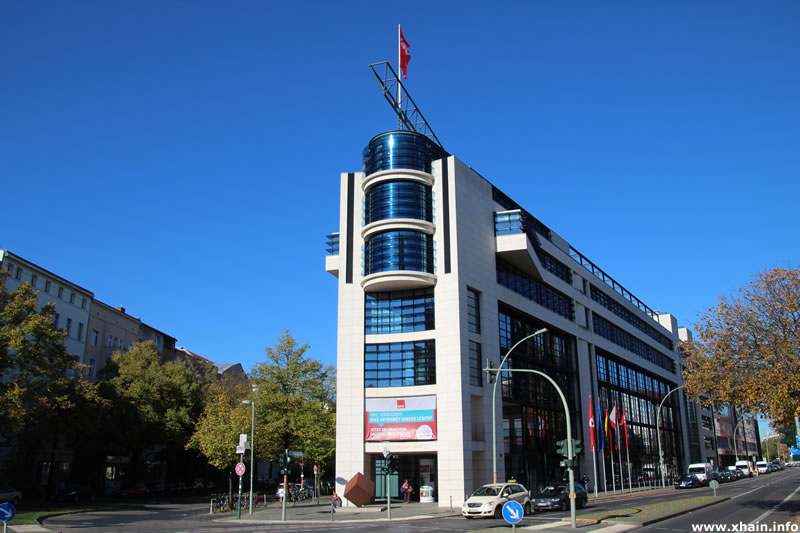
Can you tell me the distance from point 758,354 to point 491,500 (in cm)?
1338

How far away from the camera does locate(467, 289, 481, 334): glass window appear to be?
4562cm

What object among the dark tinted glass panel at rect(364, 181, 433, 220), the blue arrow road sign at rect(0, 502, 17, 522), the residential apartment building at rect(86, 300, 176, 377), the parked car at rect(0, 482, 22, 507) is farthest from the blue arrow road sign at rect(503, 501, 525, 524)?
the residential apartment building at rect(86, 300, 176, 377)

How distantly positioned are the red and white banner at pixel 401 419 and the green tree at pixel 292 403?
6527 millimetres

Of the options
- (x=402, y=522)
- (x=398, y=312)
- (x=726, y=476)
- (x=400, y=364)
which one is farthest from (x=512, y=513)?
(x=726, y=476)

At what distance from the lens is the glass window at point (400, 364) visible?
43.7m

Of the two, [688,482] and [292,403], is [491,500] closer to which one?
[292,403]

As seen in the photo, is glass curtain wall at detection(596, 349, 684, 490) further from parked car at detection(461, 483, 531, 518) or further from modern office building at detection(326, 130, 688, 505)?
parked car at detection(461, 483, 531, 518)

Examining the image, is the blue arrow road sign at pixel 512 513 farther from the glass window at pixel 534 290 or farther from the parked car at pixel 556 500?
the glass window at pixel 534 290

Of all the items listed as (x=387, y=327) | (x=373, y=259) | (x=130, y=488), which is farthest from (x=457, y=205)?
(x=130, y=488)

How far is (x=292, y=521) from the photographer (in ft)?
105

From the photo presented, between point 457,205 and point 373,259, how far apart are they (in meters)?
7.29

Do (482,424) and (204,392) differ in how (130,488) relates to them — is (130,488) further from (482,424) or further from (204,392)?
(482,424)

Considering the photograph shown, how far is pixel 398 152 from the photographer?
46.5m

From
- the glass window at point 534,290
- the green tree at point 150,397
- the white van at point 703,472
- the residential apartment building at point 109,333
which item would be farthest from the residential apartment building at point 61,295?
the white van at point 703,472
